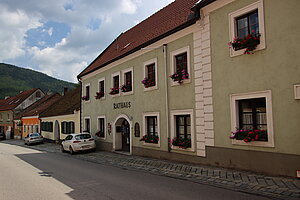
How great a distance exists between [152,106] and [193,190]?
23.7 ft

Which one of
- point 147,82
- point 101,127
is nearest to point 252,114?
point 147,82

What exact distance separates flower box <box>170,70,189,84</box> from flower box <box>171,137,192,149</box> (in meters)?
Result: 2.78

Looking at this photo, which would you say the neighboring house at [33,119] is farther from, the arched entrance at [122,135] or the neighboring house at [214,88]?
the neighboring house at [214,88]

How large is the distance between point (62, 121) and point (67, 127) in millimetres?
1833

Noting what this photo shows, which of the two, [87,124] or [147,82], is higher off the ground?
[147,82]

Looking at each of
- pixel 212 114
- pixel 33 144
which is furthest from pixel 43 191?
pixel 33 144

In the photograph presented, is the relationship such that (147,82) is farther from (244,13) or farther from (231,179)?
(231,179)

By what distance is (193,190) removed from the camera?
7375 mm

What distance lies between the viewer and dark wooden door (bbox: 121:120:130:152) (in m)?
17.3

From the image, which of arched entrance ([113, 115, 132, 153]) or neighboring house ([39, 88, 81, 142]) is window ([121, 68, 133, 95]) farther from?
neighboring house ([39, 88, 81, 142])

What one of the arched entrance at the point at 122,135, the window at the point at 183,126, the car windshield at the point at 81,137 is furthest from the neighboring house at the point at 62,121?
the window at the point at 183,126

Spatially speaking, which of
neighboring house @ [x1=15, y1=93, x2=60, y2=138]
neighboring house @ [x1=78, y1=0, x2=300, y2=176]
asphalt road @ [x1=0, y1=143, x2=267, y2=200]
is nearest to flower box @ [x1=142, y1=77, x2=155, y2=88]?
neighboring house @ [x1=78, y1=0, x2=300, y2=176]

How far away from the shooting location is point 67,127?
2552 centimetres

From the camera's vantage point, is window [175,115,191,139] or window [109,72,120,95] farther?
window [109,72,120,95]
